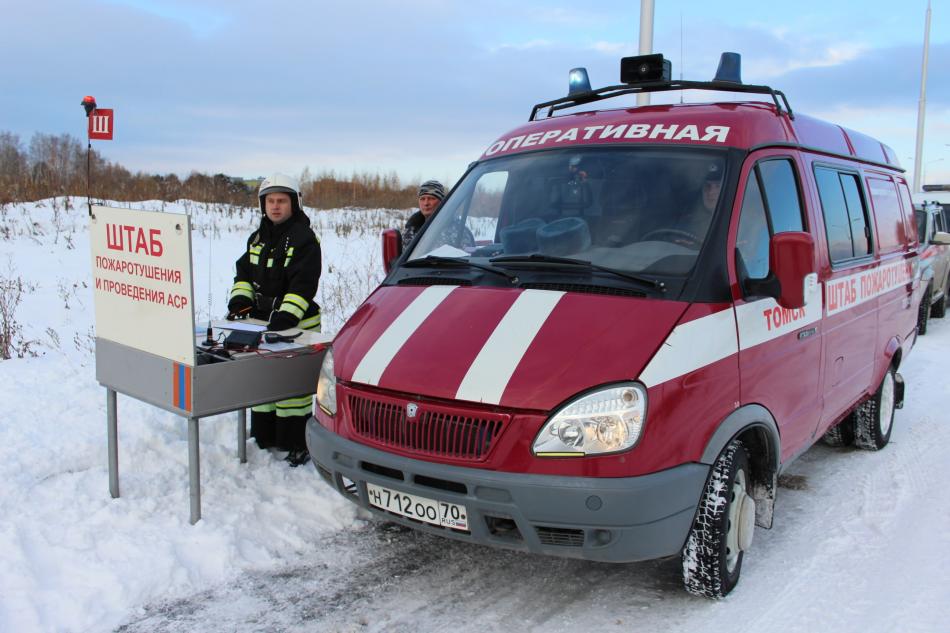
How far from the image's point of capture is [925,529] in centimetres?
440

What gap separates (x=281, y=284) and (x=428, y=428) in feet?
8.39

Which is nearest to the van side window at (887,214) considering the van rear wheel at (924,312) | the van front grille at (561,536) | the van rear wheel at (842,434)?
the van rear wheel at (842,434)

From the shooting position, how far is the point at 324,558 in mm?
3984

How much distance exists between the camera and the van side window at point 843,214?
4.64 metres

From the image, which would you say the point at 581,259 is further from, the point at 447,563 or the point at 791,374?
the point at 447,563

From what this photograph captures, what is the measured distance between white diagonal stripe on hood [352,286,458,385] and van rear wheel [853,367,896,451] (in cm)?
368

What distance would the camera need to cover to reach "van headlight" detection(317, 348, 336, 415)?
3.72m

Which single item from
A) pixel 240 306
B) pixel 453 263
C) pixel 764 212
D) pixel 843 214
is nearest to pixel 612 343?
pixel 453 263

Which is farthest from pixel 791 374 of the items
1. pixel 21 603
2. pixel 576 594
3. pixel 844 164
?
pixel 21 603

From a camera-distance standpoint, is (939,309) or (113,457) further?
(939,309)

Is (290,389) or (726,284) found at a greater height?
(726,284)

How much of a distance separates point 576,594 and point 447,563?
0.68 meters

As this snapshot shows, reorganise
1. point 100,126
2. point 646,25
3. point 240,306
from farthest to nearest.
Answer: point 646,25 → point 240,306 → point 100,126

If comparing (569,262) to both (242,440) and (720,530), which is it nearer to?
(720,530)
